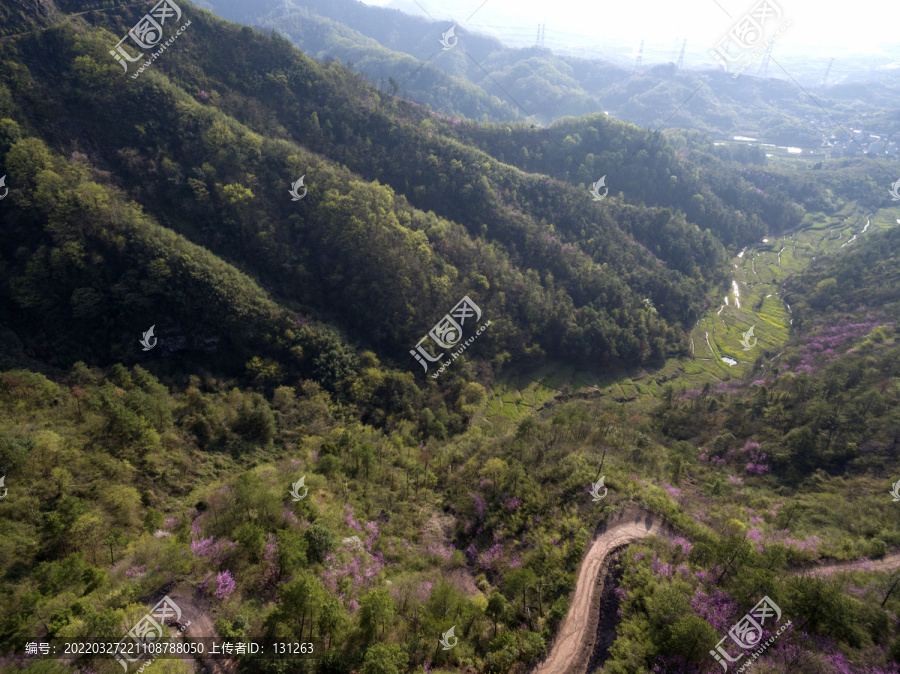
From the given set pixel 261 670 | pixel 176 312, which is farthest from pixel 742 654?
pixel 176 312

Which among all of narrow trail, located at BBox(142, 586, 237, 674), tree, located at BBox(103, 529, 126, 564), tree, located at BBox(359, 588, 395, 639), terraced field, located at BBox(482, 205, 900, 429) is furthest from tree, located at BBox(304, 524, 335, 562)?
terraced field, located at BBox(482, 205, 900, 429)

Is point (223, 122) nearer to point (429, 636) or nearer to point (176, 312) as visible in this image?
point (176, 312)

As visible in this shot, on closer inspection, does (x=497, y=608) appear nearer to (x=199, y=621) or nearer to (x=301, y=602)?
(x=301, y=602)

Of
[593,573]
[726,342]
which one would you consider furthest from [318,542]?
[726,342]

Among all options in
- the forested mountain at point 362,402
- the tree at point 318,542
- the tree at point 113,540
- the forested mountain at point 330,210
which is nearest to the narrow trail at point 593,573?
the forested mountain at point 362,402

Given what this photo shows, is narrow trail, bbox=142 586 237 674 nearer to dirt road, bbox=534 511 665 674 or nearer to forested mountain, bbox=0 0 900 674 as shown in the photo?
forested mountain, bbox=0 0 900 674

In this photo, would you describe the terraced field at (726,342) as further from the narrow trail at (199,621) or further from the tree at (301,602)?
the narrow trail at (199,621)

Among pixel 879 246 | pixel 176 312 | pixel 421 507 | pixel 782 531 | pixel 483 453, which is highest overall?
pixel 879 246
